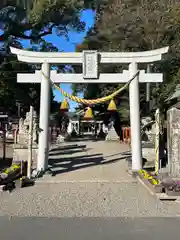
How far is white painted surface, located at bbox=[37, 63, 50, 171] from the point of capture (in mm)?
12211

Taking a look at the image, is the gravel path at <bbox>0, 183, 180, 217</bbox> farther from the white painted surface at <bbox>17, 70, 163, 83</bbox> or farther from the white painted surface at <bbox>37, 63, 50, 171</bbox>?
the white painted surface at <bbox>17, 70, 163, 83</bbox>

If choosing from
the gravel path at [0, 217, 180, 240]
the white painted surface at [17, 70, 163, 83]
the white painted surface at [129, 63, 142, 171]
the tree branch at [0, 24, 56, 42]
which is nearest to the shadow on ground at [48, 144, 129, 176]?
the white painted surface at [129, 63, 142, 171]

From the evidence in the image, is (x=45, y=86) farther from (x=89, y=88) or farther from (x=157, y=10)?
(x=89, y=88)

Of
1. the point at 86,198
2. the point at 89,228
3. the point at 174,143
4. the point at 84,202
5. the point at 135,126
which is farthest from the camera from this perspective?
the point at 135,126

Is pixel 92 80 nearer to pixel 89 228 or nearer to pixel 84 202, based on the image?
pixel 84 202

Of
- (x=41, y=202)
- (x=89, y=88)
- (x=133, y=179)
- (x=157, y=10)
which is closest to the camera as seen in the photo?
(x=41, y=202)

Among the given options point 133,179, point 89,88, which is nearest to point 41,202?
point 133,179

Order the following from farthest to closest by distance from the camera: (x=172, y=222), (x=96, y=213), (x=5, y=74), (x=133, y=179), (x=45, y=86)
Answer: (x=5, y=74)
(x=45, y=86)
(x=133, y=179)
(x=96, y=213)
(x=172, y=222)

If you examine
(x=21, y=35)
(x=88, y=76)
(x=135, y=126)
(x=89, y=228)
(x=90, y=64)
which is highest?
(x=21, y=35)

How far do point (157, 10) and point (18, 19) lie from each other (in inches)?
398

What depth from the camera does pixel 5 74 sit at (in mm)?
23344

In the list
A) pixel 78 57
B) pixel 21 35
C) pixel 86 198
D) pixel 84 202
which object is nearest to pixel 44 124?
pixel 78 57

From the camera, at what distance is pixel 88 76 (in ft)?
41.0

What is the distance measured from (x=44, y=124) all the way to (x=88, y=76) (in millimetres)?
2344
